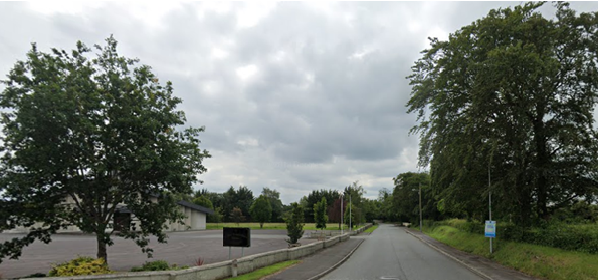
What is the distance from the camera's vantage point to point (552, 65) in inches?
672

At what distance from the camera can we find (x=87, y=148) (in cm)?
1263

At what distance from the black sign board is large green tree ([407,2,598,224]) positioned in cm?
1285

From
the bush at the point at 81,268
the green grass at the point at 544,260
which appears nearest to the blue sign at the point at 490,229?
the green grass at the point at 544,260

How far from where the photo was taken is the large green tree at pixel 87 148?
1173 centimetres

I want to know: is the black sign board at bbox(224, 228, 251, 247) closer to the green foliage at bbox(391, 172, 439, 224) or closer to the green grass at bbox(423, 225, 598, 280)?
the green grass at bbox(423, 225, 598, 280)

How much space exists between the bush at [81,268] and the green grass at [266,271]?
13.8 feet

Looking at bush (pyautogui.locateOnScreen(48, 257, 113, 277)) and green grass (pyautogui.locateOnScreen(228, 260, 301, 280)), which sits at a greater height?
bush (pyautogui.locateOnScreen(48, 257, 113, 277))

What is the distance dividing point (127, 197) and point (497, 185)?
1793 cm

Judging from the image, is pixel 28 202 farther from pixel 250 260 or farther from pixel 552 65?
pixel 552 65

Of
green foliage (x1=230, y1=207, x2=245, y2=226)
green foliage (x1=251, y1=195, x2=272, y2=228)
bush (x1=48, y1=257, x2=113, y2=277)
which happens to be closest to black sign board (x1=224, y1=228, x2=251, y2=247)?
bush (x1=48, y1=257, x2=113, y2=277)

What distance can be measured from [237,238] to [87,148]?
19.8 feet

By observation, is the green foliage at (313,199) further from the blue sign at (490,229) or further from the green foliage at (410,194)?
the blue sign at (490,229)

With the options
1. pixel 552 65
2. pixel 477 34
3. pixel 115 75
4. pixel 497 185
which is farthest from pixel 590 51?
pixel 115 75

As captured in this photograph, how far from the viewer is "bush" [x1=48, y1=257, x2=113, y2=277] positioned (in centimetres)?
1137
